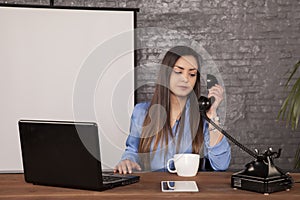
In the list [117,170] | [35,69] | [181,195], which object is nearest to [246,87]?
[35,69]

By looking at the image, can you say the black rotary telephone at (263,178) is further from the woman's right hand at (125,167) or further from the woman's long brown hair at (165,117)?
the woman's long brown hair at (165,117)

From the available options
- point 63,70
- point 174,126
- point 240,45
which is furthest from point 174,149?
point 240,45

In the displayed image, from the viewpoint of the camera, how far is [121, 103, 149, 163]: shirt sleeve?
8.79 feet

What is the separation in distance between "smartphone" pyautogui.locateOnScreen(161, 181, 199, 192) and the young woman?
0.54 meters

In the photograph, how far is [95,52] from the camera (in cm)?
411

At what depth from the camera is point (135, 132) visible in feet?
9.28

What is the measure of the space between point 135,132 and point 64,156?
956mm

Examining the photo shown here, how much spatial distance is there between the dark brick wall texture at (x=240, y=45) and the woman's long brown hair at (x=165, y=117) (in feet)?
4.48

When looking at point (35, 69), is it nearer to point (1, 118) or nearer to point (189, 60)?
point (1, 118)

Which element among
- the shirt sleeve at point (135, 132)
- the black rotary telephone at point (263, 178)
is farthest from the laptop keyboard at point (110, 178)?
the shirt sleeve at point (135, 132)

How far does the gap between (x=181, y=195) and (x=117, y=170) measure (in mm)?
537

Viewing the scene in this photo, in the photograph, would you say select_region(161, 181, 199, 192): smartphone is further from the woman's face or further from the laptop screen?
the woman's face

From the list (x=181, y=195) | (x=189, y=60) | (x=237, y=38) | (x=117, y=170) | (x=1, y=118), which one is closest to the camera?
(x=181, y=195)

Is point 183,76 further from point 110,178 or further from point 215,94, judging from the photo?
point 110,178
